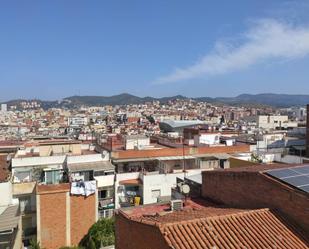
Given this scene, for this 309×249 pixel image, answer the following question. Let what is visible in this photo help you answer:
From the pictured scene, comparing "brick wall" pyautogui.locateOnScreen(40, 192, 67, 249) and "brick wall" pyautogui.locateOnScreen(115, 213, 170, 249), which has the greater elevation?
"brick wall" pyautogui.locateOnScreen(115, 213, 170, 249)

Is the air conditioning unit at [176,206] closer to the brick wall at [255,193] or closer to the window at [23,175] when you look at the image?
the brick wall at [255,193]

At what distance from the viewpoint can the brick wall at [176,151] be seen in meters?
34.4

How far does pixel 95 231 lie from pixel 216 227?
60.5 feet

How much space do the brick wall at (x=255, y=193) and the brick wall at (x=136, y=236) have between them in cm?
350

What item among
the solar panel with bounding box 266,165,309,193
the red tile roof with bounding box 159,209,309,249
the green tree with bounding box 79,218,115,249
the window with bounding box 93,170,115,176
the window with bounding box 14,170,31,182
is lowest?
the green tree with bounding box 79,218,115,249

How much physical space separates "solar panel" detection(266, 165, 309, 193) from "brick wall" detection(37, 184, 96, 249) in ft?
62.4

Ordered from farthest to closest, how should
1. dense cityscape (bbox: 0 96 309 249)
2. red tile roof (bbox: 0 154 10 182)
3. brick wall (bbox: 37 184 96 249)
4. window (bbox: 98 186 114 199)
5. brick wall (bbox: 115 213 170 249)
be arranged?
window (bbox: 98 186 114 199), brick wall (bbox: 37 184 96 249), red tile roof (bbox: 0 154 10 182), dense cityscape (bbox: 0 96 309 249), brick wall (bbox: 115 213 170 249)

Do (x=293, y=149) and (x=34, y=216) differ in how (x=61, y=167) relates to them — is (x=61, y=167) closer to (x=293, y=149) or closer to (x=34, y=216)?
(x=34, y=216)

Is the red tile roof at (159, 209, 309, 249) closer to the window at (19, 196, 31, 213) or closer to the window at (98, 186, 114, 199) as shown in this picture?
the window at (19, 196, 31, 213)

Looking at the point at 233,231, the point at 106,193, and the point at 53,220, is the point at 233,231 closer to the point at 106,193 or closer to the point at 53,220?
the point at 53,220

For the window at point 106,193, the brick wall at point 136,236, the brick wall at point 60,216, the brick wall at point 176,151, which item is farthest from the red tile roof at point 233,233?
the brick wall at point 176,151

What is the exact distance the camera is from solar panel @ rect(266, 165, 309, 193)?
388 inches

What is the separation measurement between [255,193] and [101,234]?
16111 millimetres

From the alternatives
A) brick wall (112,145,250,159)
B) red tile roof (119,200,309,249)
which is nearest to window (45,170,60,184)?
brick wall (112,145,250,159)
